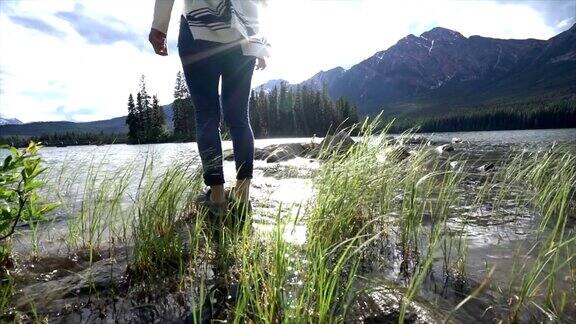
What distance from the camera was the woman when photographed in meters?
3.10

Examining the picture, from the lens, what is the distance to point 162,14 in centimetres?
Answer: 305

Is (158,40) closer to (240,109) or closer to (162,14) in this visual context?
(162,14)

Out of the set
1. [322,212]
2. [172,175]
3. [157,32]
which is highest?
[157,32]

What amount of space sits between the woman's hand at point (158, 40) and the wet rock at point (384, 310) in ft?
8.58

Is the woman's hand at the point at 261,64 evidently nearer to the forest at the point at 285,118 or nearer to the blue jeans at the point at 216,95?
the blue jeans at the point at 216,95

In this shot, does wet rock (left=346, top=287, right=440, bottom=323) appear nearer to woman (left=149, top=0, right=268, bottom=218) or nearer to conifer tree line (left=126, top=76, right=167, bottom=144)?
woman (left=149, top=0, right=268, bottom=218)

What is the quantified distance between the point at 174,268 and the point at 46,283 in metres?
0.76

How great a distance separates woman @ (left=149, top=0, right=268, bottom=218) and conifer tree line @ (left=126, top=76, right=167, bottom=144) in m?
61.4

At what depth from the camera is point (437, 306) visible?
1869 millimetres

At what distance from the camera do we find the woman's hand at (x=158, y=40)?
10.2ft

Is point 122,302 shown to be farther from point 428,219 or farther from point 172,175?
point 428,219

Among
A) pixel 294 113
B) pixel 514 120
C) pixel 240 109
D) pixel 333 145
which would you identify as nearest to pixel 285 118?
pixel 294 113

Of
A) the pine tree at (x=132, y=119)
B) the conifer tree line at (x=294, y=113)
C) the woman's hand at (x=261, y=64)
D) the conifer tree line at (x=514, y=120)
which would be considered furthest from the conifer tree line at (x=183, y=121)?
the woman's hand at (x=261, y=64)

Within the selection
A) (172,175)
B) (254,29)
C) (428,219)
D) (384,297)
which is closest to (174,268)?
(172,175)
